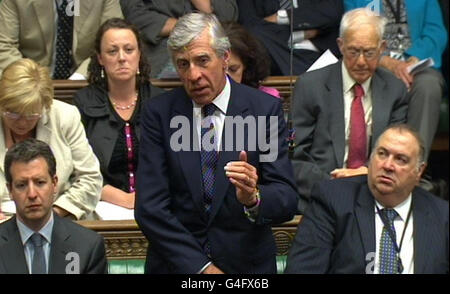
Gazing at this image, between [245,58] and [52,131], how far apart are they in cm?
74

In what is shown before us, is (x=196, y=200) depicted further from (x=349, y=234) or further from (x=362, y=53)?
(x=362, y=53)

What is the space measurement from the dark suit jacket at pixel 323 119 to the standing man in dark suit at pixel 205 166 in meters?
0.75

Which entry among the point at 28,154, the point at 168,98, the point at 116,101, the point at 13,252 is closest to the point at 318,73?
the point at 116,101

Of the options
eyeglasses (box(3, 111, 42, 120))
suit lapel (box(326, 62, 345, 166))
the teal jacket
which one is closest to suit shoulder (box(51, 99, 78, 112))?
eyeglasses (box(3, 111, 42, 120))

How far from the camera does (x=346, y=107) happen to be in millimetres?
4336

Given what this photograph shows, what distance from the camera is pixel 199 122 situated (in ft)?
11.5

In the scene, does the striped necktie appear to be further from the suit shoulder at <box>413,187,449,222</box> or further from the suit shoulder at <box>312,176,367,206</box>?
the suit shoulder at <box>413,187,449,222</box>

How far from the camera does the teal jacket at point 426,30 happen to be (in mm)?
5016

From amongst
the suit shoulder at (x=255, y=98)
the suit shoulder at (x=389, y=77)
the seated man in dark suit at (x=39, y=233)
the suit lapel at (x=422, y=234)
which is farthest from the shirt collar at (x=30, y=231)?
the suit shoulder at (x=389, y=77)

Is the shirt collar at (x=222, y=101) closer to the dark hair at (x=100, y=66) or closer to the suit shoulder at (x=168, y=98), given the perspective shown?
the suit shoulder at (x=168, y=98)

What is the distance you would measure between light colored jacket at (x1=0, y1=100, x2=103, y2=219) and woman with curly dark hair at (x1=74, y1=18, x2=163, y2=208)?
0.65 feet
